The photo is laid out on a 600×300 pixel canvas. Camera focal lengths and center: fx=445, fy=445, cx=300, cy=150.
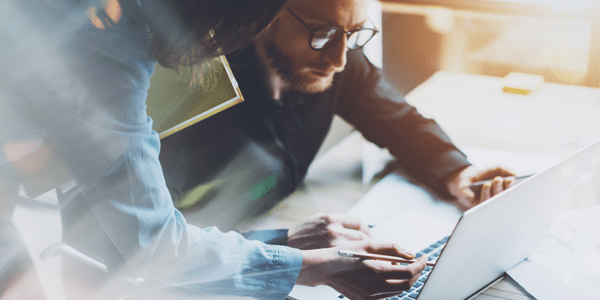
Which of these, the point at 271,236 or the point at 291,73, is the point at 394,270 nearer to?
the point at 271,236

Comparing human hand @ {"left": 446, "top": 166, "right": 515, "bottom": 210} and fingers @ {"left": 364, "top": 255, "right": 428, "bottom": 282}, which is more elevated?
fingers @ {"left": 364, "top": 255, "right": 428, "bottom": 282}

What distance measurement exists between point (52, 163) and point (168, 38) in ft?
0.70

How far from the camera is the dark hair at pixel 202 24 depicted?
0.54m

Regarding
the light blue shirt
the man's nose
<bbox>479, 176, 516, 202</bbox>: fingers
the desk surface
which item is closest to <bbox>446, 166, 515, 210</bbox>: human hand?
<bbox>479, 176, 516, 202</bbox>: fingers

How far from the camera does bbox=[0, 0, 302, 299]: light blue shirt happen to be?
1.59ft

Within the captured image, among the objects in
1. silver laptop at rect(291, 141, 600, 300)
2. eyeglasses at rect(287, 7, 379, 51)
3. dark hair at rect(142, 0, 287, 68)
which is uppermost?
dark hair at rect(142, 0, 287, 68)

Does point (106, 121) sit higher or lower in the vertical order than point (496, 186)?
higher

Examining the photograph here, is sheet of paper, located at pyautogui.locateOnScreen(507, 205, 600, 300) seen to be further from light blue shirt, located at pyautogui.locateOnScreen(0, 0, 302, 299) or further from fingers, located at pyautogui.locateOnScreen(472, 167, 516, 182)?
light blue shirt, located at pyautogui.locateOnScreen(0, 0, 302, 299)

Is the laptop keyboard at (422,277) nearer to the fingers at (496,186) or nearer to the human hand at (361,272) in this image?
the human hand at (361,272)

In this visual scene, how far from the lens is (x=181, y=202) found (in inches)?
33.1

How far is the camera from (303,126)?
3.62 ft

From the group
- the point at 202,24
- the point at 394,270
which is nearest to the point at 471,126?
the point at 394,270

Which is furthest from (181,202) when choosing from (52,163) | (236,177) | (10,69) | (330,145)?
(330,145)

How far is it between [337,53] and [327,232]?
0.38 metres
